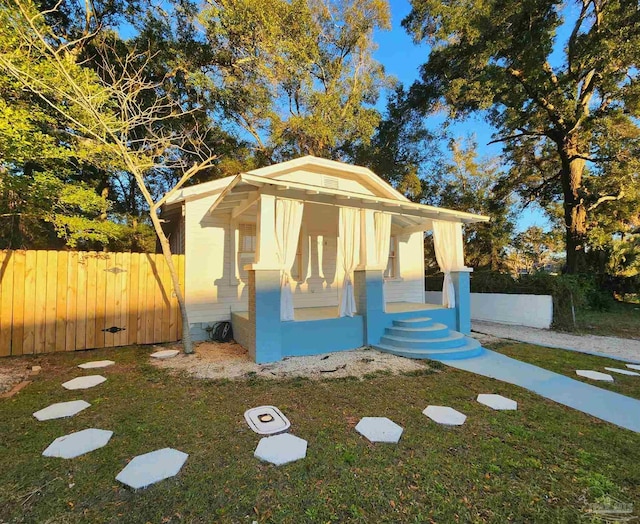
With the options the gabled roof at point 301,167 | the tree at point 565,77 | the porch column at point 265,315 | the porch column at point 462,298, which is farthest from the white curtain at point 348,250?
the tree at point 565,77

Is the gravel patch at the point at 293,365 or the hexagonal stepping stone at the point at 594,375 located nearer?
the hexagonal stepping stone at the point at 594,375

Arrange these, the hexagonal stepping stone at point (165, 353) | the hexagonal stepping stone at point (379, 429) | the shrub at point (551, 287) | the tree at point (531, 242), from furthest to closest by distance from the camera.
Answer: the tree at point (531, 242) < the shrub at point (551, 287) < the hexagonal stepping stone at point (165, 353) < the hexagonal stepping stone at point (379, 429)

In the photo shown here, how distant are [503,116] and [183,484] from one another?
57.1ft

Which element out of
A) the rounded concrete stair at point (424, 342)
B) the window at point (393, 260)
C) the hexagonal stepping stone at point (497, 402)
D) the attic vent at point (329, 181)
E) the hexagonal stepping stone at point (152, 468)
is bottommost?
the hexagonal stepping stone at point (497, 402)

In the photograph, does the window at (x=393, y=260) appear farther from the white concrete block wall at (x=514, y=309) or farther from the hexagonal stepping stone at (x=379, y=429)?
the hexagonal stepping stone at (x=379, y=429)

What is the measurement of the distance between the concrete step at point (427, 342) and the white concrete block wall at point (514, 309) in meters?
4.49

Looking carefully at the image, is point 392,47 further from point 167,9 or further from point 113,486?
point 113,486

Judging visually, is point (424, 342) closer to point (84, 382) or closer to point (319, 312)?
point (319, 312)

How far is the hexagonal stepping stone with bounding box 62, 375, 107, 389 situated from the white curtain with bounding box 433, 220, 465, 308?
7254 mm

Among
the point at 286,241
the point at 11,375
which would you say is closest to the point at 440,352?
the point at 286,241

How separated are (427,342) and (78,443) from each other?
5286mm

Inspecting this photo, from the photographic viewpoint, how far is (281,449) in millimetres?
2654

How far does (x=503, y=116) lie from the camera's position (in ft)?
46.4

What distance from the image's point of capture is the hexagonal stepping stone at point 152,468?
2206 mm
